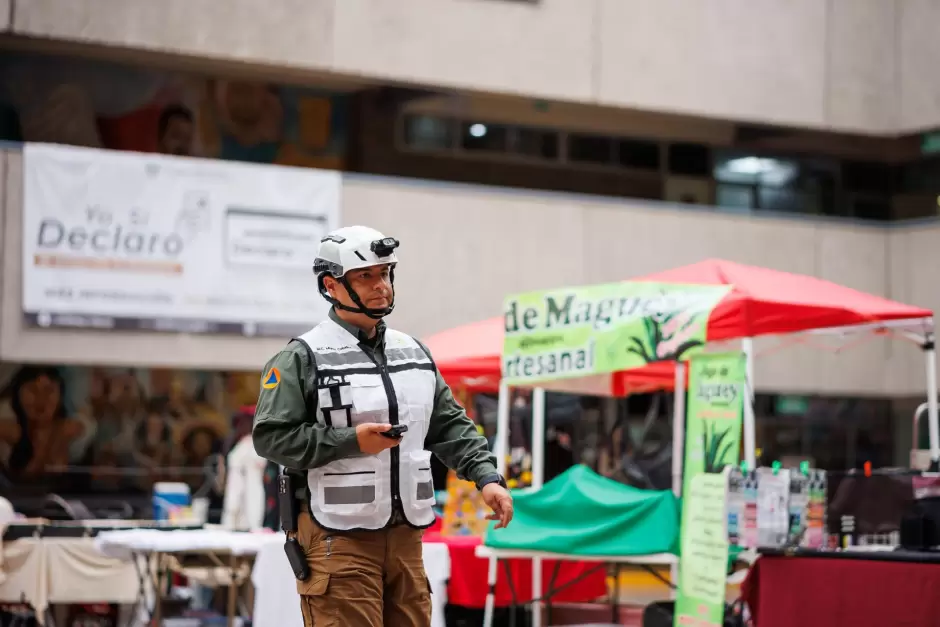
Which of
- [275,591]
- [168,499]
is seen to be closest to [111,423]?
[168,499]

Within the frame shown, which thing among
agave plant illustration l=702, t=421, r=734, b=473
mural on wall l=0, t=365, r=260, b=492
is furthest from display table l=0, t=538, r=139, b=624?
agave plant illustration l=702, t=421, r=734, b=473

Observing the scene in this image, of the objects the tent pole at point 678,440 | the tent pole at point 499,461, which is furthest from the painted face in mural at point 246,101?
the tent pole at point 678,440

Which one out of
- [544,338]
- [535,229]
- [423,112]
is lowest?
[544,338]

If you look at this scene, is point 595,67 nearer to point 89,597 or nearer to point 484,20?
point 484,20

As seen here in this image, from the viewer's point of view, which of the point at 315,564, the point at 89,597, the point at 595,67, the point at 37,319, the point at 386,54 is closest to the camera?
the point at 315,564

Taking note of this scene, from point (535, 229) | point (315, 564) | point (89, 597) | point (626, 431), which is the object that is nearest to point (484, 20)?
point (535, 229)

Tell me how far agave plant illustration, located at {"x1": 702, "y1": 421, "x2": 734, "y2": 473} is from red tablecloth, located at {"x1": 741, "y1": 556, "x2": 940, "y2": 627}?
582 mm

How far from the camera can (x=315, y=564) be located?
14.7ft

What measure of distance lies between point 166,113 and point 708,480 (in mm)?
10576

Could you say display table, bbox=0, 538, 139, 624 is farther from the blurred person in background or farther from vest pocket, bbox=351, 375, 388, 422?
vest pocket, bbox=351, 375, 388, 422

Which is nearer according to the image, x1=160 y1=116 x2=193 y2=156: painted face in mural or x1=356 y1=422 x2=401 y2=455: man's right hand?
x1=356 y1=422 x2=401 y2=455: man's right hand

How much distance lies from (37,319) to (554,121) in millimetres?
7250

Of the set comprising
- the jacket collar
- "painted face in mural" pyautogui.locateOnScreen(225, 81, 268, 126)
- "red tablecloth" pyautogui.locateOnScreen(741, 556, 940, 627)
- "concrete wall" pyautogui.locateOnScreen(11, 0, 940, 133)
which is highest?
"concrete wall" pyautogui.locateOnScreen(11, 0, 940, 133)

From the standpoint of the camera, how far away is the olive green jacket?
4.41 meters
